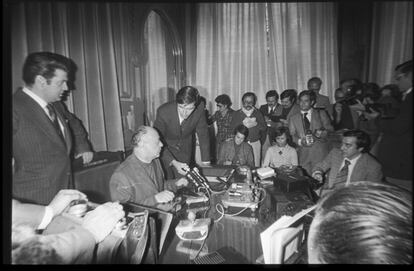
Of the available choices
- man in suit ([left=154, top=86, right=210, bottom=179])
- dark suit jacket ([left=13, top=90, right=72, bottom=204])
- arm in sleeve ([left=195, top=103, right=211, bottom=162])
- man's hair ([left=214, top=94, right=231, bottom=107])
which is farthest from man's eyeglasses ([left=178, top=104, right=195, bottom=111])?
dark suit jacket ([left=13, top=90, right=72, bottom=204])

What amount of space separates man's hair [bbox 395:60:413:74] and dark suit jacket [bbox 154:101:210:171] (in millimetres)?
1293

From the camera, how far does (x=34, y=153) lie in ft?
4.04

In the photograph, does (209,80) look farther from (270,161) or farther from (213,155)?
(270,161)

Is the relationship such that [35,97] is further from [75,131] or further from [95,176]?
[95,176]

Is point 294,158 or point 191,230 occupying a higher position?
point 294,158

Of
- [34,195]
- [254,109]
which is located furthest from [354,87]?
[34,195]

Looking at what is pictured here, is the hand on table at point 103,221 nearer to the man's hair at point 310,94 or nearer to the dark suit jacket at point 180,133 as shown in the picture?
the dark suit jacket at point 180,133

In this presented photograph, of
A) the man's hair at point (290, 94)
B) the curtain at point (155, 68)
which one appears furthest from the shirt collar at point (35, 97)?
the man's hair at point (290, 94)

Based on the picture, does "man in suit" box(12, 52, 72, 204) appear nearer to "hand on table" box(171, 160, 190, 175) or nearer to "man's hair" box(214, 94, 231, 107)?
"hand on table" box(171, 160, 190, 175)

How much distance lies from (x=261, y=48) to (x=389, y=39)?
785mm

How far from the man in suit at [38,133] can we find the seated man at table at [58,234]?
12 centimetres

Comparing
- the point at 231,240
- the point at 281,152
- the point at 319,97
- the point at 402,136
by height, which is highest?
the point at 319,97

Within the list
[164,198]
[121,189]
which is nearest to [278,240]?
[164,198]

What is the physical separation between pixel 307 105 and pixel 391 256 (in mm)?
1376
